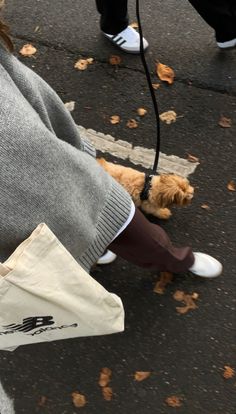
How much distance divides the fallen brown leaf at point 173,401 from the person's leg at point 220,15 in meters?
2.35

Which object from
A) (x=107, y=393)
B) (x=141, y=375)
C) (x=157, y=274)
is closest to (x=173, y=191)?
(x=157, y=274)

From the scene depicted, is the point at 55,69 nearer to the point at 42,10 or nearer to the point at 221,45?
the point at 42,10

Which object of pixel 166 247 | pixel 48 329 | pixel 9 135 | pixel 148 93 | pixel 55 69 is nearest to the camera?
pixel 9 135

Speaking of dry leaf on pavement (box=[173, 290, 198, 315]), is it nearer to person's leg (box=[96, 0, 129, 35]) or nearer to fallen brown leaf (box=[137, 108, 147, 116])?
fallen brown leaf (box=[137, 108, 147, 116])

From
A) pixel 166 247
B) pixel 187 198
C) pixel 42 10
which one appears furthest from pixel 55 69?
pixel 166 247

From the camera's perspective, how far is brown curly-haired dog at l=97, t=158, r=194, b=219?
2521 millimetres

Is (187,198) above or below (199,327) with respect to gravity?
above

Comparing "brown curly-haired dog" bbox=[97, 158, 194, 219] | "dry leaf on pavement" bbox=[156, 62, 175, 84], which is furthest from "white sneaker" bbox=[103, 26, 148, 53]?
"brown curly-haired dog" bbox=[97, 158, 194, 219]

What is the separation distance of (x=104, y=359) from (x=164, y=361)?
335 millimetres

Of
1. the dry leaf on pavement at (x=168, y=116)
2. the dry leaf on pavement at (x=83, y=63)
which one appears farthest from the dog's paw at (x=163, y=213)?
the dry leaf on pavement at (x=83, y=63)

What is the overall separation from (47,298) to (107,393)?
1.32m

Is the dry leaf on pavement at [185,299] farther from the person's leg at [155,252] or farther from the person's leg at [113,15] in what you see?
the person's leg at [113,15]

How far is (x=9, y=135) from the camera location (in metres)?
1.28

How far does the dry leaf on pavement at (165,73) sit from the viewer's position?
11.1 ft
